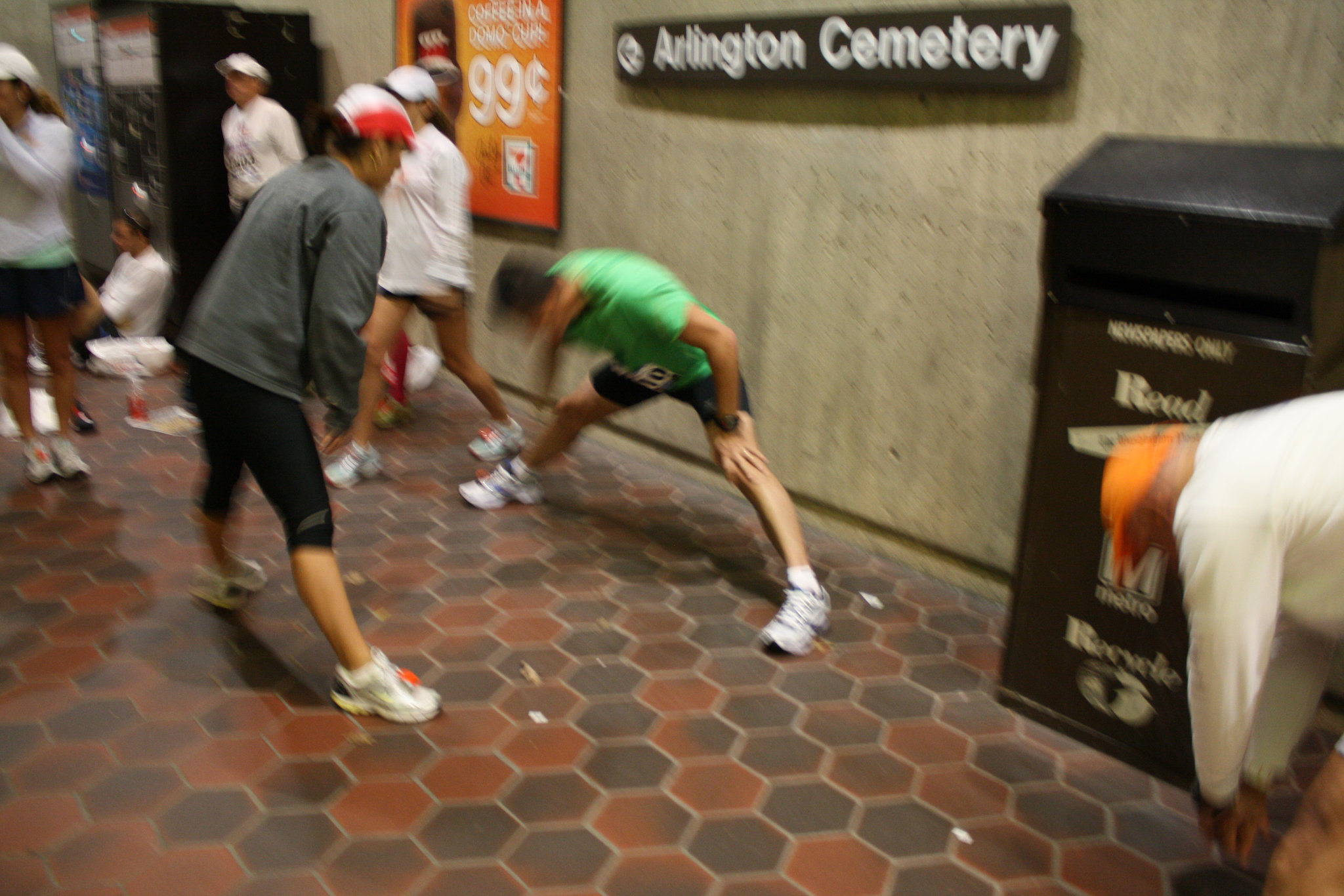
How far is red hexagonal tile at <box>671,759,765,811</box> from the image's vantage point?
2.62 meters

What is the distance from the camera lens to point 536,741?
9.36 ft

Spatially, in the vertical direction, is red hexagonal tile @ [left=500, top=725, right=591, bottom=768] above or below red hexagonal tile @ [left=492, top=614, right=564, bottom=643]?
below

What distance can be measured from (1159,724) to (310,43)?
7.06 meters

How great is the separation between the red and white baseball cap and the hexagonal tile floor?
1716 mm

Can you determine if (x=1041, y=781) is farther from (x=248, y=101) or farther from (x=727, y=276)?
(x=248, y=101)

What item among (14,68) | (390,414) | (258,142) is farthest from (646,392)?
(258,142)

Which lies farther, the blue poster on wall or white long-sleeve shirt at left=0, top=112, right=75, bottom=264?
the blue poster on wall

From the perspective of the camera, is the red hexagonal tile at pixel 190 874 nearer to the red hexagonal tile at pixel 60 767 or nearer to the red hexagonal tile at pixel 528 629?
the red hexagonal tile at pixel 60 767

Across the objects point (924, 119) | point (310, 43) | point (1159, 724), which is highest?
point (310, 43)

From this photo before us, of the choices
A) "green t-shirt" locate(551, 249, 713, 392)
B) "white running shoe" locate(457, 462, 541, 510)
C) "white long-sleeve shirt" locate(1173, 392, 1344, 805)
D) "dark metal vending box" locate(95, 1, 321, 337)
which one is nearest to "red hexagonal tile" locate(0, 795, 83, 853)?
"green t-shirt" locate(551, 249, 713, 392)

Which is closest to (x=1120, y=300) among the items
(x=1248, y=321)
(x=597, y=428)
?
(x=1248, y=321)

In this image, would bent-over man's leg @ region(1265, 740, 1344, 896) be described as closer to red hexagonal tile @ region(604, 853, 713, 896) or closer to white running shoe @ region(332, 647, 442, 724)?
red hexagonal tile @ region(604, 853, 713, 896)

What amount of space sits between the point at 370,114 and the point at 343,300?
0.58m

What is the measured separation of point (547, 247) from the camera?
5699 mm
